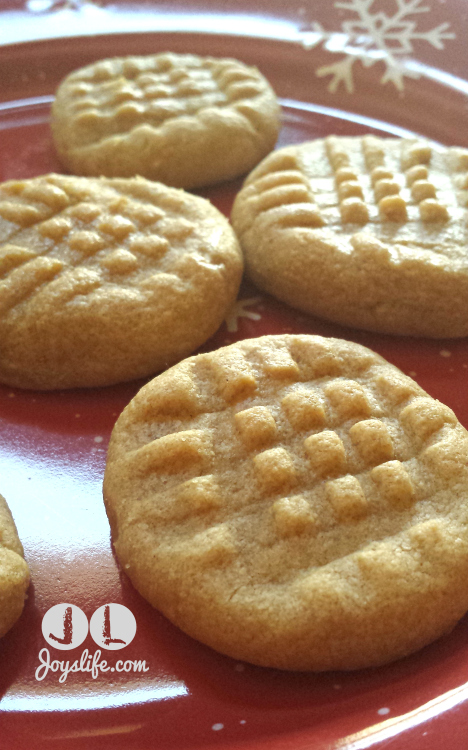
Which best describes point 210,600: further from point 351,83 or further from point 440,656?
point 351,83

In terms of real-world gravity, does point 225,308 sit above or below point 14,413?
above

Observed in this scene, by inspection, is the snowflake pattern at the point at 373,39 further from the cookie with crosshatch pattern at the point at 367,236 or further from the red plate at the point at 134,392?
the cookie with crosshatch pattern at the point at 367,236

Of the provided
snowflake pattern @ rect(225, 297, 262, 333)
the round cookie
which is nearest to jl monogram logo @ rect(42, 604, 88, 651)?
snowflake pattern @ rect(225, 297, 262, 333)

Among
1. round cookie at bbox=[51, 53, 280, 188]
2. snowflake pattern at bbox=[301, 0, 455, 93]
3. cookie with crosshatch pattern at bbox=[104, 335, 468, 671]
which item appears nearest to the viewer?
cookie with crosshatch pattern at bbox=[104, 335, 468, 671]

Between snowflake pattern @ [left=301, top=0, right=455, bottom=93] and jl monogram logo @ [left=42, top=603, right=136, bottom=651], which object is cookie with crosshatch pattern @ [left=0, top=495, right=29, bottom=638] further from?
snowflake pattern @ [left=301, top=0, right=455, bottom=93]

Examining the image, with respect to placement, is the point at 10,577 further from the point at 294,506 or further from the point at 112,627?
the point at 294,506

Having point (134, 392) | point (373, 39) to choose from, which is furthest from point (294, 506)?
point (373, 39)

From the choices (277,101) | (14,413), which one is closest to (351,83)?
(277,101)
